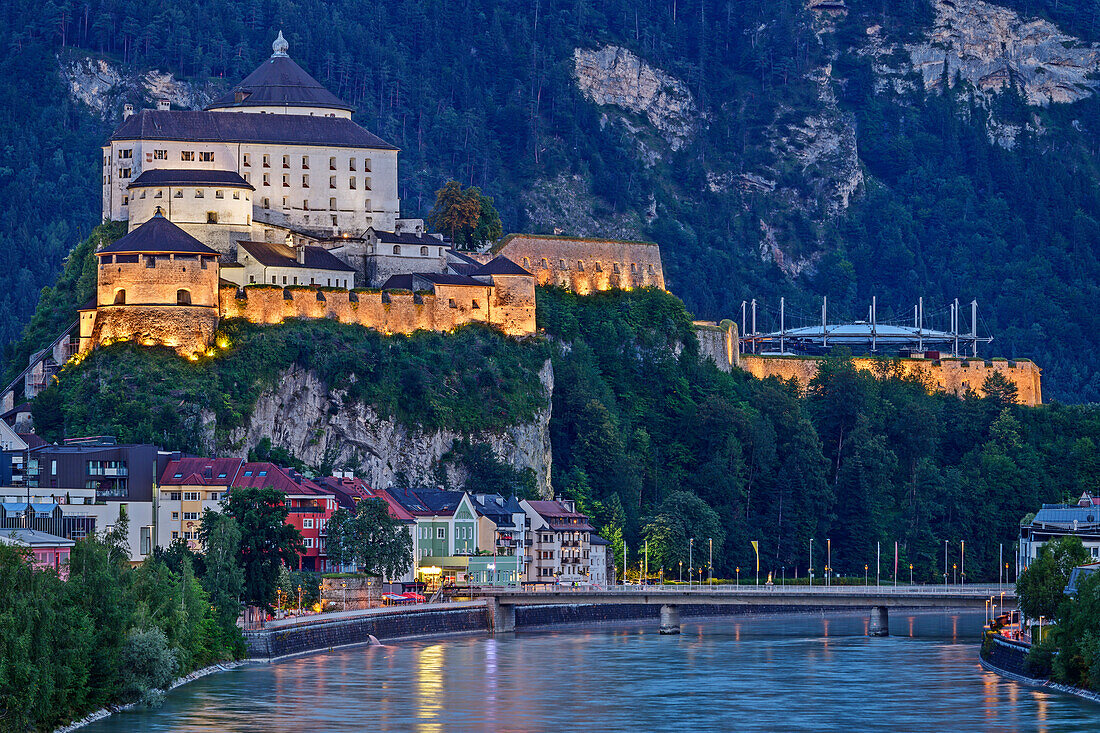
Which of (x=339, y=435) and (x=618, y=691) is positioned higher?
(x=339, y=435)

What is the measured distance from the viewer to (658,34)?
170625 millimetres

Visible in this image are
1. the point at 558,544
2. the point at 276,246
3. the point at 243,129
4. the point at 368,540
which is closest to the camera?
the point at 368,540

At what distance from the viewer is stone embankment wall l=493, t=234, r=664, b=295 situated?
114 metres

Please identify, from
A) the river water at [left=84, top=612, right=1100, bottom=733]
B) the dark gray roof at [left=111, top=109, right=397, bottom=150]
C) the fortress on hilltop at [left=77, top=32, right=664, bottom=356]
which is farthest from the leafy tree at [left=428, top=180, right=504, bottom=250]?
the river water at [left=84, top=612, right=1100, bottom=733]

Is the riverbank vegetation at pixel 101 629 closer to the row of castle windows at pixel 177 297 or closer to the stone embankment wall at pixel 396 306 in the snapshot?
the row of castle windows at pixel 177 297

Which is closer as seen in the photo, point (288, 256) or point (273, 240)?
point (288, 256)

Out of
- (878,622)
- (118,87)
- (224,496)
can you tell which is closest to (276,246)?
(224,496)

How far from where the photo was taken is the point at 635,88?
161875 mm

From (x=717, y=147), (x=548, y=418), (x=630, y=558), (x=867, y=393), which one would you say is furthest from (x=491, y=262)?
(x=717, y=147)

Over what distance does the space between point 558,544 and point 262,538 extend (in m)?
25.2

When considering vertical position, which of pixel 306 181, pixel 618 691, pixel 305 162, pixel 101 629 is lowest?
pixel 618 691

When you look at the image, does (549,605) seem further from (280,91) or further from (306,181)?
(280,91)

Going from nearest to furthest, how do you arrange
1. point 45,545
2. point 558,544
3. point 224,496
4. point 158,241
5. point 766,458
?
point 45,545 < point 224,496 < point 158,241 < point 558,544 < point 766,458

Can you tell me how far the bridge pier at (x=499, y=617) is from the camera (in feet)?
299
